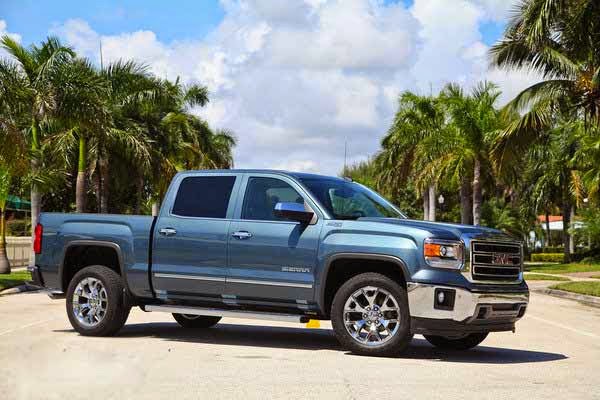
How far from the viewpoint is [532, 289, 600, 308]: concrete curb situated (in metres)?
23.1

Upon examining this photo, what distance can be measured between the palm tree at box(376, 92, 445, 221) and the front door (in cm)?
3595

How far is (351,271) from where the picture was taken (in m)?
11.1

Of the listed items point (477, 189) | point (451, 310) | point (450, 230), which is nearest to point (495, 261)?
point (450, 230)

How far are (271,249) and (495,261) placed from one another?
2.44 m

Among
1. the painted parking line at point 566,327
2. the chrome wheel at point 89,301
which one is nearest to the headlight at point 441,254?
the chrome wheel at point 89,301

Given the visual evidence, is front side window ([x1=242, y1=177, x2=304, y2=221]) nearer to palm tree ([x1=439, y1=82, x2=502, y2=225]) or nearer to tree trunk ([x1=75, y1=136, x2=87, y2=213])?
tree trunk ([x1=75, y1=136, x2=87, y2=213])

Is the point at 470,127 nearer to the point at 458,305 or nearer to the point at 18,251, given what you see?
the point at 18,251

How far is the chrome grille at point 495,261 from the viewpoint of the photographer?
10.4 meters

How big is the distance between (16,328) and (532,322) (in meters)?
8.15

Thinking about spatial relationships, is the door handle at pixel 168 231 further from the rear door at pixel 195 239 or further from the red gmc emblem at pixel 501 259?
the red gmc emblem at pixel 501 259

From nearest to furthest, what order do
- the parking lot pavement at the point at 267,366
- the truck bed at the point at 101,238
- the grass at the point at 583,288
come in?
the parking lot pavement at the point at 267,366
the truck bed at the point at 101,238
the grass at the point at 583,288

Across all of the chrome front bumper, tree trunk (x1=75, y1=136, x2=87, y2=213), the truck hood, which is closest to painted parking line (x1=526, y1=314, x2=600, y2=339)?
the truck hood

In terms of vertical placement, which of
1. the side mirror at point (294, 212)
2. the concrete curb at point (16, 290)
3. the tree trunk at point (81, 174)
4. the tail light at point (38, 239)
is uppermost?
the tree trunk at point (81, 174)

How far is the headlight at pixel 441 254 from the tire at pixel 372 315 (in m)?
0.49
